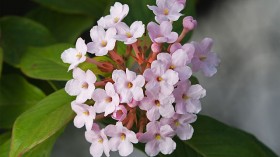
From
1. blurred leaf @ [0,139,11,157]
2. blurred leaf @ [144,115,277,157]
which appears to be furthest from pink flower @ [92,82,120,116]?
blurred leaf @ [0,139,11,157]

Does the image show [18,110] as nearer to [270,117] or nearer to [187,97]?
[187,97]

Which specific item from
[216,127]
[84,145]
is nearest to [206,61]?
[216,127]

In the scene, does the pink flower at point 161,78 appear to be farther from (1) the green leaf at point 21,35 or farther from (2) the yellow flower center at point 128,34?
(1) the green leaf at point 21,35

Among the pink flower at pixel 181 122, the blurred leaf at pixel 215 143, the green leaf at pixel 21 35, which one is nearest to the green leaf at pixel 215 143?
the blurred leaf at pixel 215 143

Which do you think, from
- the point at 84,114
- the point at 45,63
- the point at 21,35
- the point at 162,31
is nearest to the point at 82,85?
the point at 84,114

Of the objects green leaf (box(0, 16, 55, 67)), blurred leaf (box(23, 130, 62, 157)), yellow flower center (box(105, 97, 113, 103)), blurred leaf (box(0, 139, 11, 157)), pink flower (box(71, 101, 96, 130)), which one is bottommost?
blurred leaf (box(0, 139, 11, 157))

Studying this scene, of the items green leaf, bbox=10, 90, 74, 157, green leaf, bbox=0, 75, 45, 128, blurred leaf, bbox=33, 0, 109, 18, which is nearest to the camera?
green leaf, bbox=10, 90, 74, 157

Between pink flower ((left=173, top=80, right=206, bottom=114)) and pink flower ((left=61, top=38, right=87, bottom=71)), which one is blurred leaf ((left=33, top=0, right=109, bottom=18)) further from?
pink flower ((left=173, top=80, right=206, bottom=114))
